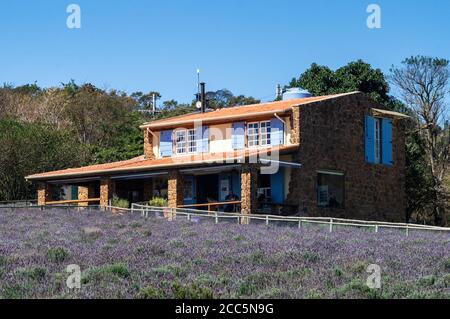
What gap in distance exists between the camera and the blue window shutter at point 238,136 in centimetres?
3984

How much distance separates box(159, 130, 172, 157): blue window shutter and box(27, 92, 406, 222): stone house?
0.19 feet

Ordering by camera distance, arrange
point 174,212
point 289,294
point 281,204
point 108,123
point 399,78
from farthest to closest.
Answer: point 108,123 < point 399,78 < point 281,204 < point 174,212 < point 289,294

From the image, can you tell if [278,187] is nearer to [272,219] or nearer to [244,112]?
[244,112]

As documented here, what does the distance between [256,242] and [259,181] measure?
16.3 meters

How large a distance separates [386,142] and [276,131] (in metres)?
7.21

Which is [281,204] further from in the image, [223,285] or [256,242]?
[223,285]

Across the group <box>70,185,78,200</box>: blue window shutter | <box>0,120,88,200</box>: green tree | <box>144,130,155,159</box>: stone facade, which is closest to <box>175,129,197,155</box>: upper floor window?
<box>144,130,155,159</box>: stone facade

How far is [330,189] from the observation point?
38.9 meters

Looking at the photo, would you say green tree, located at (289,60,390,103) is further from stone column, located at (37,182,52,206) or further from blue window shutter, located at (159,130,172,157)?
stone column, located at (37,182,52,206)

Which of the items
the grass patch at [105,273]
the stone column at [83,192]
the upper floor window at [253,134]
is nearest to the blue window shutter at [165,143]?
the upper floor window at [253,134]

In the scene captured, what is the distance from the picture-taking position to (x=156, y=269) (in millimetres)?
16250

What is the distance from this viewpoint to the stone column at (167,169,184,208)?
36.3 meters
